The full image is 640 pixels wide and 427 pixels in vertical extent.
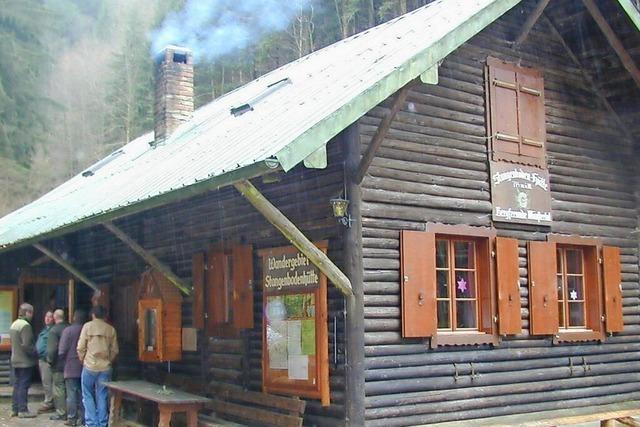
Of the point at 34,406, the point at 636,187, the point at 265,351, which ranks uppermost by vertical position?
the point at 636,187

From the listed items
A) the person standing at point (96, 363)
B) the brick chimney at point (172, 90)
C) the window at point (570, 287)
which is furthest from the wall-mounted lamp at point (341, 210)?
the brick chimney at point (172, 90)

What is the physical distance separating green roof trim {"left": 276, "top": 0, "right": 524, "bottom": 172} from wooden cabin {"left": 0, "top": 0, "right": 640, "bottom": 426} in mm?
22

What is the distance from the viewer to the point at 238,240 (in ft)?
34.3

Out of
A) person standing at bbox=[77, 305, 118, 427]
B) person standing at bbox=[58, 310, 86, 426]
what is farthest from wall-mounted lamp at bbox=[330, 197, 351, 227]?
person standing at bbox=[58, 310, 86, 426]

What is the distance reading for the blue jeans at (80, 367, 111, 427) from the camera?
11.3 metres

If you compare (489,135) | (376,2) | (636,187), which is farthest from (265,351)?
(376,2)

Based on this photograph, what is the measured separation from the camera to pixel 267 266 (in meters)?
9.78

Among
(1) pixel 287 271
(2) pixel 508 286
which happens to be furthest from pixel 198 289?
(2) pixel 508 286

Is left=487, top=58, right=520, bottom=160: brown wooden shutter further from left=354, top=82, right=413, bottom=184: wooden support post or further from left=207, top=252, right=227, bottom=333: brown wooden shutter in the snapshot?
left=207, top=252, right=227, bottom=333: brown wooden shutter

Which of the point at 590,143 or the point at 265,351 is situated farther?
the point at 590,143

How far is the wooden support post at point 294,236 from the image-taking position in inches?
307

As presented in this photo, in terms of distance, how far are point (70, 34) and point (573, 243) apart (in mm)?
35303

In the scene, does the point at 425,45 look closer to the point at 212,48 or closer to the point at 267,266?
the point at 267,266

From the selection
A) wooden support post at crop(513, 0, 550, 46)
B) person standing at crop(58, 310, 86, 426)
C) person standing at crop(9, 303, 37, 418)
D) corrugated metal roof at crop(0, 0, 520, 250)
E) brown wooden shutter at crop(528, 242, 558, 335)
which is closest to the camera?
corrugated metal roof at crop(0, 0, 520, 250)
